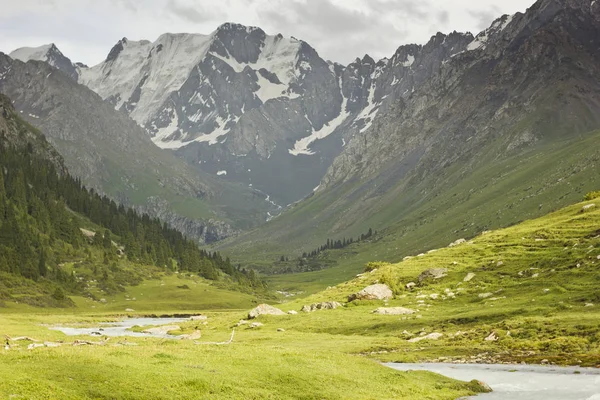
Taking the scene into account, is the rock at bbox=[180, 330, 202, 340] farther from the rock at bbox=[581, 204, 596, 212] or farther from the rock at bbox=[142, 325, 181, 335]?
the rock at bbox=[581, 204, 596, 212]

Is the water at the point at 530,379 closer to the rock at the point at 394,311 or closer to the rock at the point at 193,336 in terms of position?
the rock at the point at 394,311

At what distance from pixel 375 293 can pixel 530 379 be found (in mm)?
56795

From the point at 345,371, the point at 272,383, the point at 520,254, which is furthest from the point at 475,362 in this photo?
the point at 520,254

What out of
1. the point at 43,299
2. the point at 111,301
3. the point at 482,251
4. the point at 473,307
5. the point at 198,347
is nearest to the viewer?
the point at 198,347

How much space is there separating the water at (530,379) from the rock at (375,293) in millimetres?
46604

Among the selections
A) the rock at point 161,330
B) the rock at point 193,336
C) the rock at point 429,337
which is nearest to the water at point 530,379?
the rock at point 429,337

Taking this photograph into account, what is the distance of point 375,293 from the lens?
4139 inches

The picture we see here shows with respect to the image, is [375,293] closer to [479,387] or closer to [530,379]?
[530,379]

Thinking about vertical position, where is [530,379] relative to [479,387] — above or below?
above

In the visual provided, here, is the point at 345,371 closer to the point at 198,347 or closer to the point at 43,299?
the point at 198,347

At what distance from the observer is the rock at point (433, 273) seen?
349 ft

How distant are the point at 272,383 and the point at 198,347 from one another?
1461 cm

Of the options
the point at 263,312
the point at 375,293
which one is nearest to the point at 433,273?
the point at 375,293

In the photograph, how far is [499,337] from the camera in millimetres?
63844
